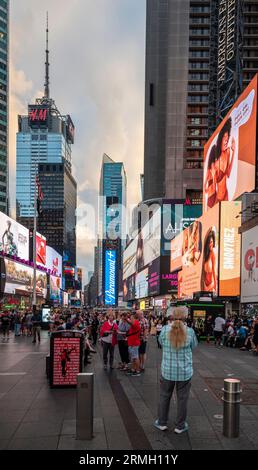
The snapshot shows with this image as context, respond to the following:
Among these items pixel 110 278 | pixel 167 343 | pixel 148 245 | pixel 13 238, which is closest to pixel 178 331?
pixel 167 343

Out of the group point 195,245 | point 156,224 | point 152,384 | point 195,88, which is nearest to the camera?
point 152,384

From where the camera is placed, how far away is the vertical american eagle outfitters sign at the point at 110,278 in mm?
152000

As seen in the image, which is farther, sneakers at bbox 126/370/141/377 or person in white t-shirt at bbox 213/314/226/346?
person in white t-shirt at bbox 213/314/226/346

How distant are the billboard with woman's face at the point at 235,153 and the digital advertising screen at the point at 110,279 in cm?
10373

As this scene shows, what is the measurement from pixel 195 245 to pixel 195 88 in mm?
58051

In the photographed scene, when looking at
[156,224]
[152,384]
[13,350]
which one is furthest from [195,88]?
[152,384]

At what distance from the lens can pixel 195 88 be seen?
98.1 meters

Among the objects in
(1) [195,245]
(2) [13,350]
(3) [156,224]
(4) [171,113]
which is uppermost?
(4) [171,113]

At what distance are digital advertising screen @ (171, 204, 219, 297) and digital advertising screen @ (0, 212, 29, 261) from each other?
21.2 m

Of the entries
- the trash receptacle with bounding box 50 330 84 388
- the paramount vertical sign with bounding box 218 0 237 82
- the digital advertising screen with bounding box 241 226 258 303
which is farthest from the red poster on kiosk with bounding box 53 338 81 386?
the paramount vertical sign with bounding box 218 0 237 82

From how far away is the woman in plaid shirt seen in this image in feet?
23.1

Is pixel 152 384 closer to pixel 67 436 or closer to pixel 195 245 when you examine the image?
pixel 67 436

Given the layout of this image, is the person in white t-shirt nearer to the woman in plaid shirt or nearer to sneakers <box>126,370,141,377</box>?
sneakers <box>126,370,141,377</box>
